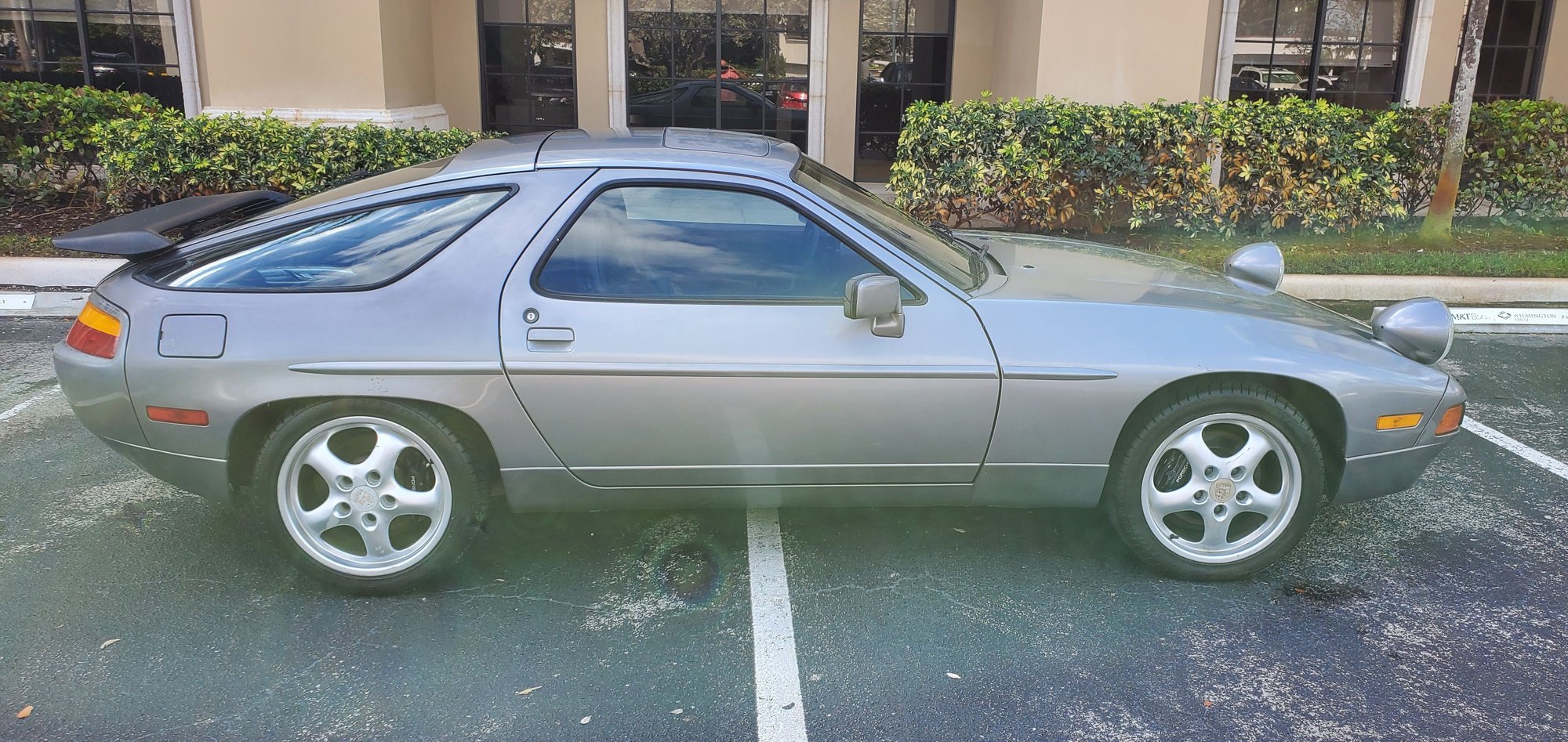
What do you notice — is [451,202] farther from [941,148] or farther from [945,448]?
[941,148]

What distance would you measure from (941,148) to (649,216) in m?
5.71

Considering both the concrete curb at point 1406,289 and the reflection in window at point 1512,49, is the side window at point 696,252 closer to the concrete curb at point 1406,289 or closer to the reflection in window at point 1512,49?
the concrete curb at point 1406,289

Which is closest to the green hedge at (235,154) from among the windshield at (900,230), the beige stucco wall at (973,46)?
the windshield at (900,230)

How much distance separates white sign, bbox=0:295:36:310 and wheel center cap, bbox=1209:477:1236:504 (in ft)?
24.5

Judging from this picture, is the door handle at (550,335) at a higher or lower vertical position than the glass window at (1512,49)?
lower

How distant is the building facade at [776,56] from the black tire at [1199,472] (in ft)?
27.2

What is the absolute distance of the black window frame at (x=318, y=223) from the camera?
347 centimetres

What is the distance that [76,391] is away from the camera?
3.55 metres

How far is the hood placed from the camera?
12.1ft

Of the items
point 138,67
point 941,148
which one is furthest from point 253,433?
point 138,67

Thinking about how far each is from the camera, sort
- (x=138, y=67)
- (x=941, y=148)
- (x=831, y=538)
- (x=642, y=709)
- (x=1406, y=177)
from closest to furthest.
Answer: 1. (x=642, y=709)
2. (x=831, y=538)
3. (x=941, y=148)
4. (x=1406, y=177)
5. (x=138, y=67)

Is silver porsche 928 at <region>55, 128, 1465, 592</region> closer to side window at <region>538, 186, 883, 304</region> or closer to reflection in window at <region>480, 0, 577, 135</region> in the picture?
side window at <region>538, 186, 883, 304</region>

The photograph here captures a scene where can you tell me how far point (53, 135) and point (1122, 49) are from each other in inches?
368

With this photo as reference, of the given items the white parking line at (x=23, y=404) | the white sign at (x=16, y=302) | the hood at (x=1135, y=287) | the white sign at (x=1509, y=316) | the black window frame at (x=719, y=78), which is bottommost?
the white parking line at (x=23, y=404)
